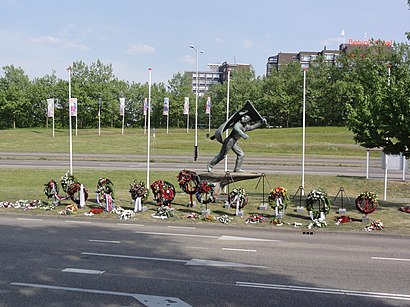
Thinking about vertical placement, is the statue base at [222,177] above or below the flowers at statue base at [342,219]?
above

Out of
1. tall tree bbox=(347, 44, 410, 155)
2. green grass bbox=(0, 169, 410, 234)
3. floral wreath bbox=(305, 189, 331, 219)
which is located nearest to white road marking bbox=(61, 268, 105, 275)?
green grass bbox=(0, 169, 410, 234)

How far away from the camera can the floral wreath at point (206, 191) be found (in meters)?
20.2

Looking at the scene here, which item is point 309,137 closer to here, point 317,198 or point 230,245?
point 317,198

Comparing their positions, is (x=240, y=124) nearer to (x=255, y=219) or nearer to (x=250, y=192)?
(x=255, y=219)

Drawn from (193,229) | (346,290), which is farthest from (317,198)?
(346,290)

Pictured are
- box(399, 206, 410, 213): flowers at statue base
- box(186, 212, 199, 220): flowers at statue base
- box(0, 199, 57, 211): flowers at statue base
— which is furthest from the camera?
box(399, 206, 410, 213): flowers at statue base

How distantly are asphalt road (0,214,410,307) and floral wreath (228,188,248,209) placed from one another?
2966mm

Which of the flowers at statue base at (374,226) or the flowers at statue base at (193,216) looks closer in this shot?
the flowers at statue base at (374,226)

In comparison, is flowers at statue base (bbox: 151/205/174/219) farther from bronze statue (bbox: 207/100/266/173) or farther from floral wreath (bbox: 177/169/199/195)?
bronze statue (bbox: 207/100/266/173)

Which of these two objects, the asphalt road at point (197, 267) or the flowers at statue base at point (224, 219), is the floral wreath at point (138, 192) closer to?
the asphalt road at point (197, 267)

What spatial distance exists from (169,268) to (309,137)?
62.9m

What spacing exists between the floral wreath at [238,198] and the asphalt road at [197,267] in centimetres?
297

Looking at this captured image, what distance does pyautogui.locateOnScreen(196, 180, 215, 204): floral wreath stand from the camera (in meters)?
20.2

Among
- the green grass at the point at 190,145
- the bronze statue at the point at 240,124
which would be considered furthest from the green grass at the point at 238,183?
the bronze statue at the point at 240,124
